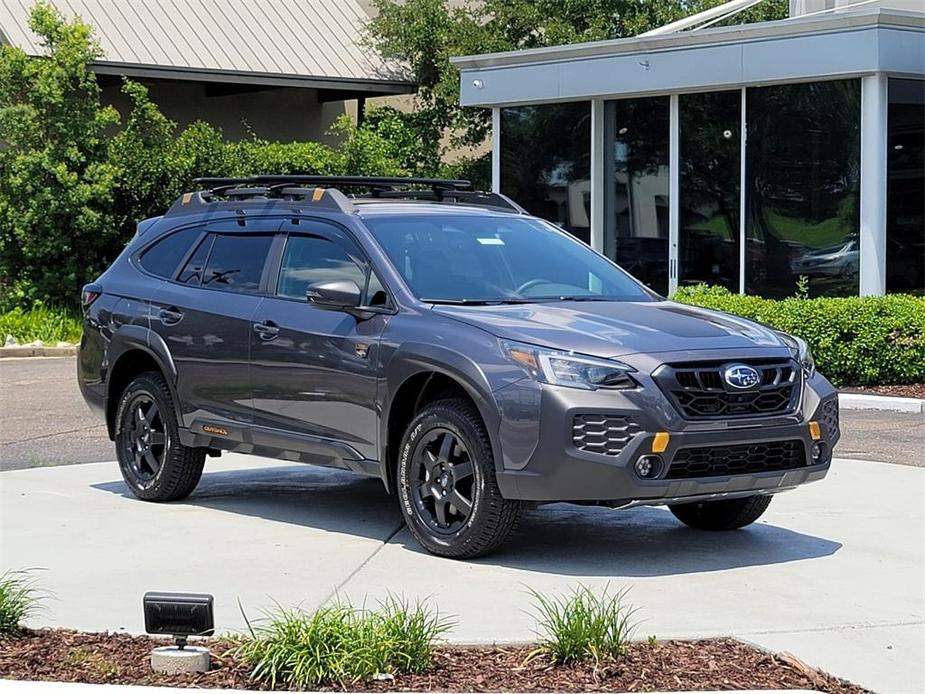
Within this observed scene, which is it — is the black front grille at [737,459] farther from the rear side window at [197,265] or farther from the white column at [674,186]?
the white column at [674,186]

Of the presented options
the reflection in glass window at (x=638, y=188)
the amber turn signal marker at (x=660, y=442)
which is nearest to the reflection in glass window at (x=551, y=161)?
the reflection in glass window at (x=638, y=188)

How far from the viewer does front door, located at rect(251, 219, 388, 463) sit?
841cm

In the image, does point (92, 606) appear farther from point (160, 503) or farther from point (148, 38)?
point (148, 38)

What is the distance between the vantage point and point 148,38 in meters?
26.5

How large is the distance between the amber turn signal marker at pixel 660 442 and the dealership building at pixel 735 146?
38.0 ft

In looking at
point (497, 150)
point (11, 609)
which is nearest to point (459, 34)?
point (497, 150)

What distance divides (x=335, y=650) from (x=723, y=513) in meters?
3.71

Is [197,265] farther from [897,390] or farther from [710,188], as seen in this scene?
[710,188]

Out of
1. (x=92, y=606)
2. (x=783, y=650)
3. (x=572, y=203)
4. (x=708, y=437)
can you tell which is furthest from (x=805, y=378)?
(x=572, y=203)

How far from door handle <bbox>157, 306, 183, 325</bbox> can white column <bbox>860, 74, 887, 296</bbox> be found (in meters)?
10.7

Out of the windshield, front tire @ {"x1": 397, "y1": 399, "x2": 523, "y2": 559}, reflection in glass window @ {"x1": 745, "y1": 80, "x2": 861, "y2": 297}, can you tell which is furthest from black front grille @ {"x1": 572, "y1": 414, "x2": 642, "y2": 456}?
reflection in glass window @ {"x1": 745, "y1": 80, "x2": 861, "y2": 297}

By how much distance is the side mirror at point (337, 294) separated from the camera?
8.36 meters

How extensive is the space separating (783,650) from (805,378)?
7.31 ft

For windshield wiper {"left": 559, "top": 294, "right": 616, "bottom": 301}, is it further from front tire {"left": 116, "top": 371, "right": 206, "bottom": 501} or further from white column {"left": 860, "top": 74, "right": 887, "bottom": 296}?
white column {"left": 860, "top": 74, "right": 887, "bottom": 296}
